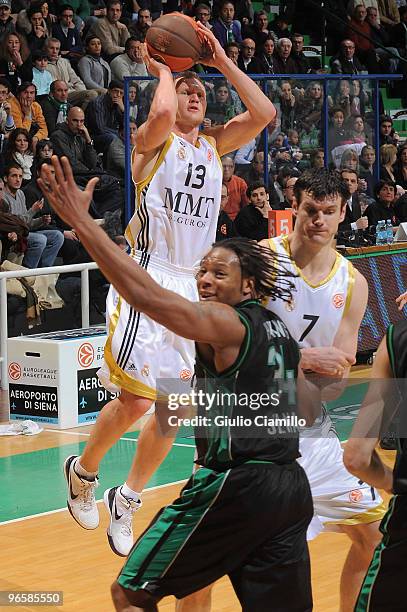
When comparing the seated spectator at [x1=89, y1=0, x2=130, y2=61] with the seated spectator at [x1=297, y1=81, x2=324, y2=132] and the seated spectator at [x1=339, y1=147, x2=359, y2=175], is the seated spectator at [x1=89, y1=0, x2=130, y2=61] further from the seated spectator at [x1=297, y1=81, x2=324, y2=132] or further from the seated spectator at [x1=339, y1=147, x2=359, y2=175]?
the seated spectator at [x1=339, y1=147, x2=359, y2=175]

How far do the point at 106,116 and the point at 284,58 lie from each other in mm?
3934

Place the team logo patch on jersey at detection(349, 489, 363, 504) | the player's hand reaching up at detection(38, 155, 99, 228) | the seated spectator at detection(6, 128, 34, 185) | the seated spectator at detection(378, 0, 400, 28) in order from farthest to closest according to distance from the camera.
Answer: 1. the seated spectator at detection(378, 0, 400, 28)
2. the seated spectator at detection(6, 128, 34, 185)
3. the team logo patch on jersey at detection(349, 489, 363, 504)
4. the player's hand reaching up at detection(38, 155, 99, 228)

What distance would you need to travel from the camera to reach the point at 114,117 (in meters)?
13.5

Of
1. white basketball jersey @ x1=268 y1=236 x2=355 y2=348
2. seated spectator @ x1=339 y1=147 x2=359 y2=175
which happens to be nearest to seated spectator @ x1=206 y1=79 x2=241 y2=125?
seated spectator @ x1=339 y1=147 x2=359 y2=175

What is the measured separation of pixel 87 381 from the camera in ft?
32.6

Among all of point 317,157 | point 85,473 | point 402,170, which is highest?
point 317,157

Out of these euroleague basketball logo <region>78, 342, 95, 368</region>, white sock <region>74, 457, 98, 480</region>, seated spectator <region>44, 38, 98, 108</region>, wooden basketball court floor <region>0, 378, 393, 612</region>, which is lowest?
wooden basketball court floor <region>0, 378, 393, 612</region>

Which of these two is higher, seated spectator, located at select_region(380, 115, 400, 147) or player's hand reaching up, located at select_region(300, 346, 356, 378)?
seated spectator, located at select_region(380, 115, 400, 147)

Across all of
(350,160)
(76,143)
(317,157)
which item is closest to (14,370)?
(76,143)

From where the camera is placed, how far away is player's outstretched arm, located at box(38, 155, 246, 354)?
374cm

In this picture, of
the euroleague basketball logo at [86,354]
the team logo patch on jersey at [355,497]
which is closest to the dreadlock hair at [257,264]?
the team logo patch on jersey at [355,497]

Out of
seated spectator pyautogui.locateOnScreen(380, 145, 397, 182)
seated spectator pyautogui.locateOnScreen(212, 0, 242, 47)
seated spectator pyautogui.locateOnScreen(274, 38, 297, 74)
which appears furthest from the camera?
seated spectator pyautogui.locateOnScreen(274, 38, 297, 74)

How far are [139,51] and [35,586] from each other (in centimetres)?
938

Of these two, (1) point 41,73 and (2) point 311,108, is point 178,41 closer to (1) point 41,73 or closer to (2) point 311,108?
(2) point 311,108
